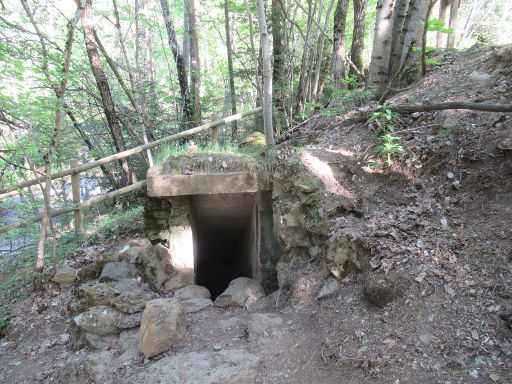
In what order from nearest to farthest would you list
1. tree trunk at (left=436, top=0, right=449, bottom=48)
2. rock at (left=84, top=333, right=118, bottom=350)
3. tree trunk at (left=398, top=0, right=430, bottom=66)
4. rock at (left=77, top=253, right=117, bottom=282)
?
rock at (left=84, top=333, right=118, bottom=350), rock at (left=77, top=253, right=117, bottom=282), tree trunk at (left=398, top=0, right=430, bottom=66), tree trunk at (left=436, top=0, right=449, bottom=48)

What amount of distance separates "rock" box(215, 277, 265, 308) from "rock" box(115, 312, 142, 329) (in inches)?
43.3

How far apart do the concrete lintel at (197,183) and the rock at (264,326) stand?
195cm

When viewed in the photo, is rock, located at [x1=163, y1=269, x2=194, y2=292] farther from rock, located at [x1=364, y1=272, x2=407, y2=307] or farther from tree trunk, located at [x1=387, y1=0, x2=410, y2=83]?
tree trunk, located at [x1=387, y1=0, x2=410, y2=83]

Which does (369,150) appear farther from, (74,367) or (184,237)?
(74,367)

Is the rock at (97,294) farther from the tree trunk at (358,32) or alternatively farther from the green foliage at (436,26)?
the tree trunk at (358,32)

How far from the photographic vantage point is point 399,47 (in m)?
5.79

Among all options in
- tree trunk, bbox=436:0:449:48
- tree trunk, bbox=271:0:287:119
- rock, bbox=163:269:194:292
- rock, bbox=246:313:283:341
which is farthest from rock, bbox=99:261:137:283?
tree trunk, bbox=436:0:449:48

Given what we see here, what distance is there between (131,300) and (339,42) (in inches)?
266

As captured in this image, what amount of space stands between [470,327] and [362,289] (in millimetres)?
964

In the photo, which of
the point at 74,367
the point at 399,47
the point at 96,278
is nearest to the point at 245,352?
the point at 74,367

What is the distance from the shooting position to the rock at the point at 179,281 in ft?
16.6

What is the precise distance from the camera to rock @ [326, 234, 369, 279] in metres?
3.46

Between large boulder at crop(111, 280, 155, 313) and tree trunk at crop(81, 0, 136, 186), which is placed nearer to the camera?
large boulder at crop(111, 280, 155, 313)

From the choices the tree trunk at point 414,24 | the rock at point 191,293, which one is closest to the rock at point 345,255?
the rock at point 191,293
